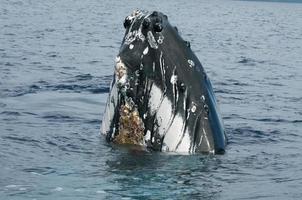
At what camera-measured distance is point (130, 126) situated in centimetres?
912

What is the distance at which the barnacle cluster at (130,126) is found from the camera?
9055 millimetres

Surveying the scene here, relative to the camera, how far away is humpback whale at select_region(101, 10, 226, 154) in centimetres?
888

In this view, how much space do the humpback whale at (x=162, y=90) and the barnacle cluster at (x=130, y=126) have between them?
0.01m

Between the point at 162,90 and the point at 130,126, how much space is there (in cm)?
64

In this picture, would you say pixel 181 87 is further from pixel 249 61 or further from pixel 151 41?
pixel 249 61

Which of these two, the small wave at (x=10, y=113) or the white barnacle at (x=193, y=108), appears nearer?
the white barnacle at (x=193, y=108)

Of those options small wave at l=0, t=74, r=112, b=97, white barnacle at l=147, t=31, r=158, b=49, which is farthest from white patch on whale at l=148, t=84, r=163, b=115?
small wave at l=0, t=74, r=112, b=97

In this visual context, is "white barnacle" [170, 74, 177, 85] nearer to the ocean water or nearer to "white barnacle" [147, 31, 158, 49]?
"white barnacle" [147, 31, 158, 49]

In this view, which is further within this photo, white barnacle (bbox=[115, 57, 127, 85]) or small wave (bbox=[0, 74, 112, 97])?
small wave (bbox=[0, 74, 112, 97])

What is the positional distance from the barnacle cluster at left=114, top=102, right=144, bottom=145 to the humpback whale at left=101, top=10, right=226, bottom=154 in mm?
12

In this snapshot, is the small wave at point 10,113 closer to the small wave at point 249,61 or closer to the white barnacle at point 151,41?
the white barnacle at point 151,41

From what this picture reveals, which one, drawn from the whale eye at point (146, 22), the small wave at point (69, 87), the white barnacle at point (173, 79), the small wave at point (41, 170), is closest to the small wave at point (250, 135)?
the white barnacle at point (173, 79)

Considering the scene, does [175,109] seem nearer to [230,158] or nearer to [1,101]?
[230,158]

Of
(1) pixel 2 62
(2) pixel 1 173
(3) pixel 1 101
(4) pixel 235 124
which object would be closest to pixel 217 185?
(2) pixel 1 173
